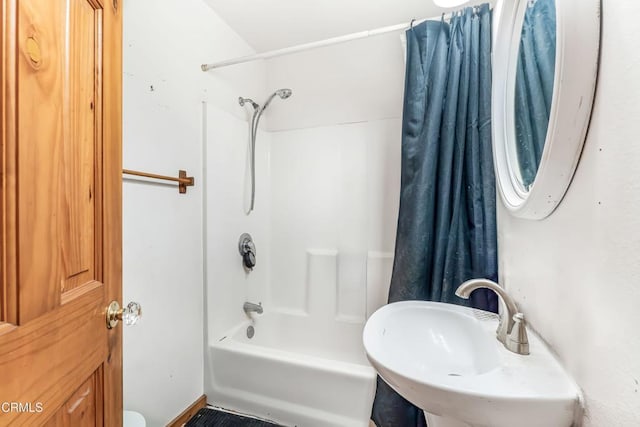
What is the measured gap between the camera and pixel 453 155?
1.26 metres

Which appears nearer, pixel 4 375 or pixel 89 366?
pixel 4 375

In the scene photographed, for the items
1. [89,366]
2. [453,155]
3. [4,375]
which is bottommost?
[89,366]

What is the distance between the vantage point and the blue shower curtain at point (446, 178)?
3.90 ft

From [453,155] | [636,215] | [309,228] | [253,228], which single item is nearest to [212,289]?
[253,228]

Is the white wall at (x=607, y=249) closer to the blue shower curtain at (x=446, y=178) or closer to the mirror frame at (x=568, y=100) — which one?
the mirror frame at (x=568, y=100)

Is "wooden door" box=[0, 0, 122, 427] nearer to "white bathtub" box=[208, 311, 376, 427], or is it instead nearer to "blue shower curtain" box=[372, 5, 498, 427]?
"white bathtub" box=[208, 311, 376, 427]

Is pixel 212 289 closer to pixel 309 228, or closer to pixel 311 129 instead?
pixel 309 228

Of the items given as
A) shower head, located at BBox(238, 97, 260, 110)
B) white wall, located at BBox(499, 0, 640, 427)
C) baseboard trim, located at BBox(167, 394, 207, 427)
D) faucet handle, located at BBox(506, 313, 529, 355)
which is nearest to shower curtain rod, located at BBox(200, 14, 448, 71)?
shower head, located at BBox(238, 97, 260, 110)

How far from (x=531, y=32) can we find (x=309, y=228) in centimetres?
155

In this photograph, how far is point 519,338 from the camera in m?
0.68

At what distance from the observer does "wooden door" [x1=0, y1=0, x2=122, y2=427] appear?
1.29ft

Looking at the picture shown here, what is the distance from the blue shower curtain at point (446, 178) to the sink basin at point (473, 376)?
296 millimetres

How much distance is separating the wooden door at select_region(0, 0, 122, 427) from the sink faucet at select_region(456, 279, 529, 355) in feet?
3.00

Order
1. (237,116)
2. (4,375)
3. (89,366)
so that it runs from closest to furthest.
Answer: (4,375) < (89,366) < (237,116)
